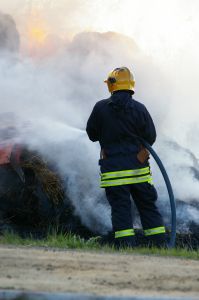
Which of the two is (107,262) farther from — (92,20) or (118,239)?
(92,20)

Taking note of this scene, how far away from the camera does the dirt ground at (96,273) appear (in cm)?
501

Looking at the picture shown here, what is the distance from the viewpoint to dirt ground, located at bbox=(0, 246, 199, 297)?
5.01 meters

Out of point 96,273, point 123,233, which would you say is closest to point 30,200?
point 123,233

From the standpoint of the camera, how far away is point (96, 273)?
5.50 meters

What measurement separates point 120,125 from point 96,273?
2.87 metres

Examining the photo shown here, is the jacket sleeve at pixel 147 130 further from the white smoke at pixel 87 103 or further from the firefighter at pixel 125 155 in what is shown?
the white smoke at pixel 87 103

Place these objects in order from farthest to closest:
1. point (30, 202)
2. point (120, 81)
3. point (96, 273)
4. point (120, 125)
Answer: point (30, 202), point (120, 81), point (120, 125), point (96, 273)

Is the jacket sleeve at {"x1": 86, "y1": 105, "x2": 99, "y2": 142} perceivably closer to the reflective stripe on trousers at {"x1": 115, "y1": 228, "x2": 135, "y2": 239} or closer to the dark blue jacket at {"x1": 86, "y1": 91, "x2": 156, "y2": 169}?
the dark blue jacket at {"x1": 86, "y1": 91, "x2": 156, "y2": 169}

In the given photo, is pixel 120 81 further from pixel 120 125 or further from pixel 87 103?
pixel 87 103

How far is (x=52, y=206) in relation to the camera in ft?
31.8

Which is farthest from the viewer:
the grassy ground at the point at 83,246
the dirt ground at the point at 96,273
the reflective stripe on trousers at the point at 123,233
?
the reflective stripe on trousers at the point at 123,233

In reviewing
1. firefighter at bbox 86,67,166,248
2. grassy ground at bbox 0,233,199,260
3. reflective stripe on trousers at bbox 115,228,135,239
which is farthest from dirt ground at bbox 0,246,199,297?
firefighter at bbox 86,67,166,248

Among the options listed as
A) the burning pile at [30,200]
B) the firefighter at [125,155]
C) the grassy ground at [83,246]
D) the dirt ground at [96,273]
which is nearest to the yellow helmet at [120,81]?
the firefighter at [125,155]

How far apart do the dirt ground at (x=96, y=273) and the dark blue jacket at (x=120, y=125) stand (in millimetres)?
1821
